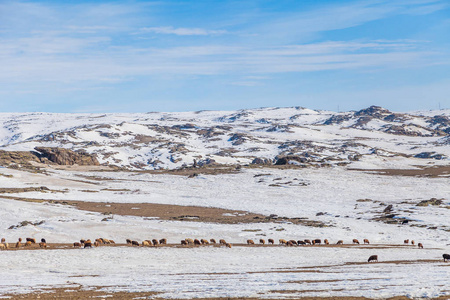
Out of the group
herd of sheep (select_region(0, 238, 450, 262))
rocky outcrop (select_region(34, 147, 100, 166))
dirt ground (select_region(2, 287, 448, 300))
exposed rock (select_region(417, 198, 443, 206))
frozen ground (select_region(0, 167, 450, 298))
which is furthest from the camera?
rocky outcrop (select_region(34, 147, 100, 166))

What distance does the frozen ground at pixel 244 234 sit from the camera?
934 inches

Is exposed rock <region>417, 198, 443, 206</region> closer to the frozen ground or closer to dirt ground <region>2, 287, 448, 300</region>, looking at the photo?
the frozen ground

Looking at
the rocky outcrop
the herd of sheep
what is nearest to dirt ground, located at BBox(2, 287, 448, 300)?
the herd of sheep

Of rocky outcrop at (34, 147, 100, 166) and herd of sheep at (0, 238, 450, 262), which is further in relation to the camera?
rocky outcrop at (34, 147, 100, 166)

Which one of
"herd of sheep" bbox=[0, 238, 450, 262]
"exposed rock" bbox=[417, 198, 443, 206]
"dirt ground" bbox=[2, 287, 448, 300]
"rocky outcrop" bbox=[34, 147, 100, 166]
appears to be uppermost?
"rocky outcrop" bbox=[34, 147, 100, 166]

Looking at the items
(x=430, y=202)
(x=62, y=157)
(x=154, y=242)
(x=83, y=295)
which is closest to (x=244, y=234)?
(x=154, y=242)

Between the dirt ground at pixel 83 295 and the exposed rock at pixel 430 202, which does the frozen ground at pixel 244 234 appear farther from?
the exposed rock at pixel 430 202

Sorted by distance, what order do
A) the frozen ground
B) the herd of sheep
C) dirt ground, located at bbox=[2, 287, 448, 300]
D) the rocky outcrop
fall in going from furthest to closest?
the rocky outcrop < the herd of sheep < the frozen ground < dirt ground, located at bbox=[2, 287, 448, 300]

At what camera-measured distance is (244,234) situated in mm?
54219

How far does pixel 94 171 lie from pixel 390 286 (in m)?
118

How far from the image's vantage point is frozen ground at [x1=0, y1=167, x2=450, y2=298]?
2372 centimetres

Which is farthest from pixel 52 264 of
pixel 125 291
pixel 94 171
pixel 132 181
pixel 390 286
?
pixel 94 171

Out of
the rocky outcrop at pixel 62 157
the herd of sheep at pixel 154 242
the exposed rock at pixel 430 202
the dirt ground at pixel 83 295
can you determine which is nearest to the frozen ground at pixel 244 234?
the dirt ground at pixel 83 295

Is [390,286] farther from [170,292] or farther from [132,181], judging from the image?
[132,181]
